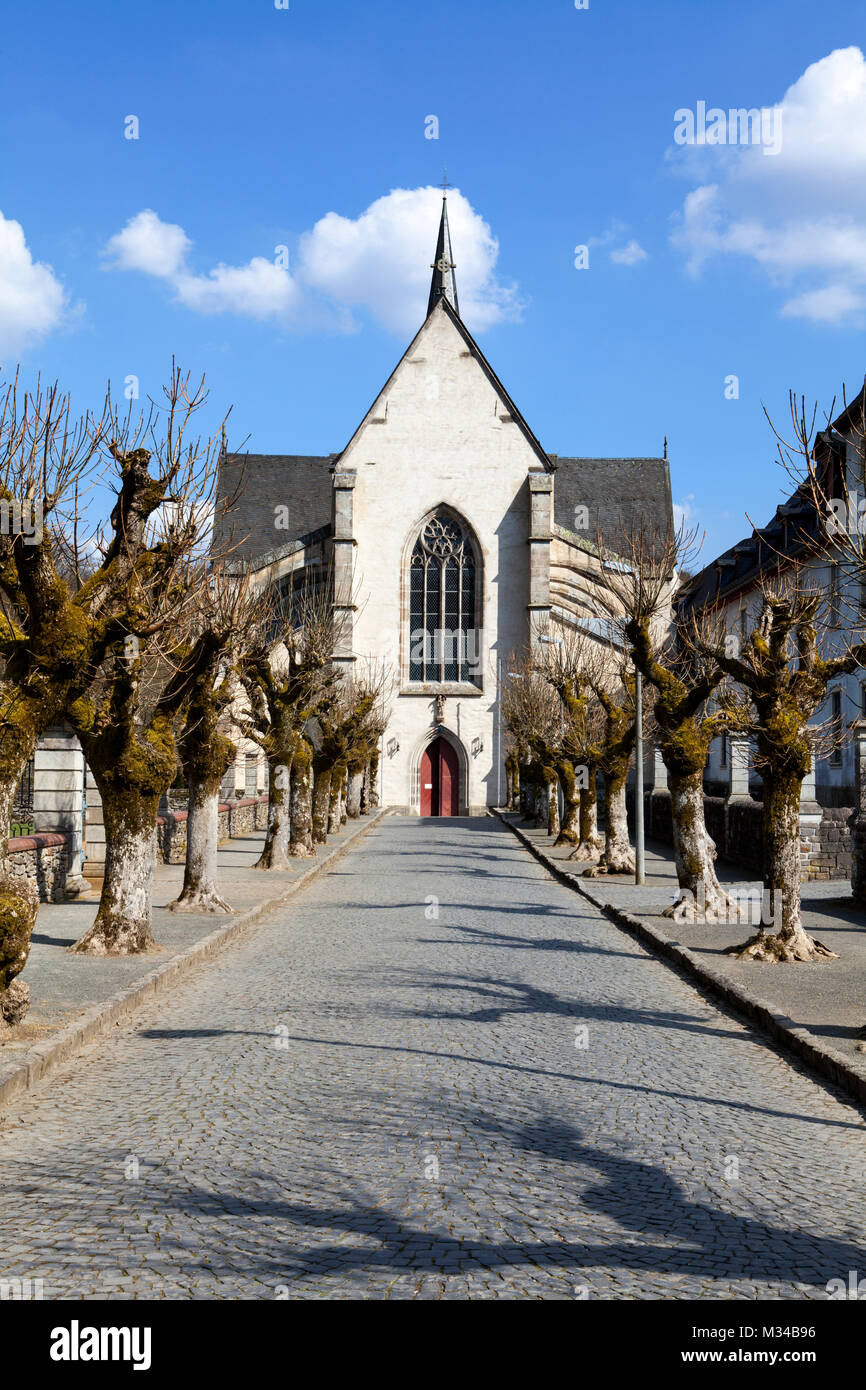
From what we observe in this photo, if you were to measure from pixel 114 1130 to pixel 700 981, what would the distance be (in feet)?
21.8

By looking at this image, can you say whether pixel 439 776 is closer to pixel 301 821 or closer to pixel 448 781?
pixel 448 781

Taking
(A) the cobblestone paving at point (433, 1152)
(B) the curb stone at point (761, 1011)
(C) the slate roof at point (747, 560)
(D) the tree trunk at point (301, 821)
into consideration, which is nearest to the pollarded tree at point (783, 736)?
(B) the curb stone at point (761, 1011)

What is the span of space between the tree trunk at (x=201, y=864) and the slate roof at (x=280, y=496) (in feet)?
164

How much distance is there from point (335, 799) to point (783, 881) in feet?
Answer: 84.8

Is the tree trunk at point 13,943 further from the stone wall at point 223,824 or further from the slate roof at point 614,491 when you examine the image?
the slate roof at point 614,491

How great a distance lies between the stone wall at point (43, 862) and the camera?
17.2 meters

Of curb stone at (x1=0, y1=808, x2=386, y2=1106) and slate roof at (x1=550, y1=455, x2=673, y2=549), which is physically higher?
slate roof at (x1=550, y1=455, x2=673, y2=549)

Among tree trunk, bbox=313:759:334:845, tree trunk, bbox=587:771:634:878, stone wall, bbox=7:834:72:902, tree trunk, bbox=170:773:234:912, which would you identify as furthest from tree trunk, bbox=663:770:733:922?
tree trunk, bbox=313:759:334:845

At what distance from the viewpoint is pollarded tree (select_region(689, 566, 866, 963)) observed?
12.8m

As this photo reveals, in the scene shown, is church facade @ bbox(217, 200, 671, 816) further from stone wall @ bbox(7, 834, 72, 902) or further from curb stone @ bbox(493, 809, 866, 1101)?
curb stone @ bbox(493, 809, 866, 1101)

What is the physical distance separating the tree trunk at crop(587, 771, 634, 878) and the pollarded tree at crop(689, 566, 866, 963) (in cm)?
948

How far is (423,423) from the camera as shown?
57781 millimetres

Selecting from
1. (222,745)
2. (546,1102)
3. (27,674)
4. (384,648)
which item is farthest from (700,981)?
(384,648)

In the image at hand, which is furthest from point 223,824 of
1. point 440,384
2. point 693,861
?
point 440,384
